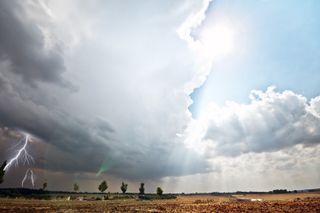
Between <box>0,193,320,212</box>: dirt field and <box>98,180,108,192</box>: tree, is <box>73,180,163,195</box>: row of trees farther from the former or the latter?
<box>0,193,320,212</box>: dirt field

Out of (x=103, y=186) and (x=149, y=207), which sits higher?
(x=103, y=186)

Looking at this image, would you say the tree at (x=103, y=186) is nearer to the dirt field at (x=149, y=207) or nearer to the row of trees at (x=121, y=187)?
the row of trees at (x=121, y=187)

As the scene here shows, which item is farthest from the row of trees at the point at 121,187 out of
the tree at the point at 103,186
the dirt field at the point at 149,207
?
the dirt field at the point at 149,207

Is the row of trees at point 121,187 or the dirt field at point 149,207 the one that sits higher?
the row of trees at point 121,187

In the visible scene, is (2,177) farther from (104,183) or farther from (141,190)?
(141,190)

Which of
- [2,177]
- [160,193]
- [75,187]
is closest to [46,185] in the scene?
[75,187]

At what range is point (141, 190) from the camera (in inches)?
6708

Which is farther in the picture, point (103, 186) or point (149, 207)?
point (103, 186)

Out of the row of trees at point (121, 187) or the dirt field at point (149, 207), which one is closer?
the dirt field at point (149, 207)

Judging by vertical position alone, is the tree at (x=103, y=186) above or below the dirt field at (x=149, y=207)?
above

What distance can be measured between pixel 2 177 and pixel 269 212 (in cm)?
11704

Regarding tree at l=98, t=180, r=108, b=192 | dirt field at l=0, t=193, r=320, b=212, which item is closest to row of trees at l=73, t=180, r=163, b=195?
tree at l=98, t=180, r=108, b=192

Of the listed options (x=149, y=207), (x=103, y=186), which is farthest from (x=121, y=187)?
(x=149, y=207)

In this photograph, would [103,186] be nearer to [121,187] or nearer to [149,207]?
[121,187]
